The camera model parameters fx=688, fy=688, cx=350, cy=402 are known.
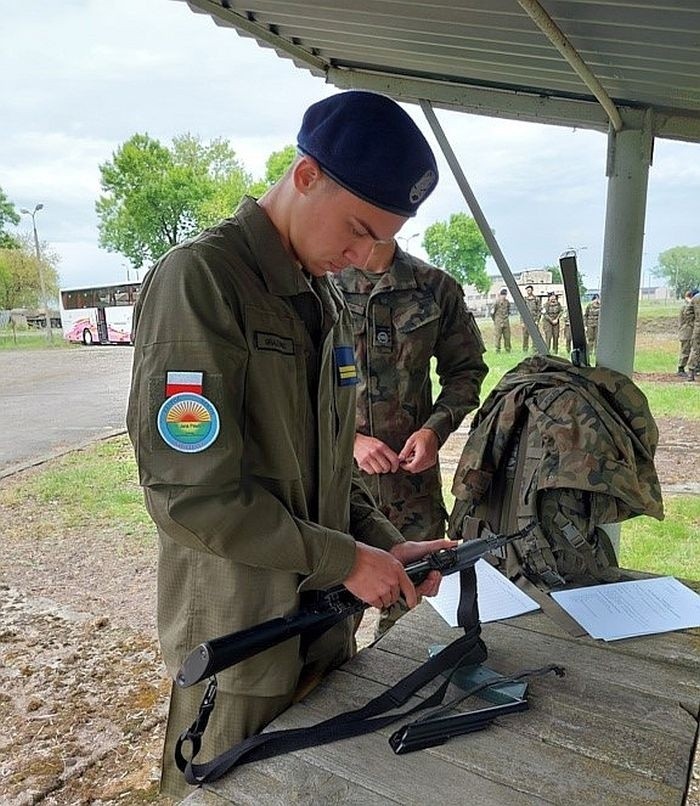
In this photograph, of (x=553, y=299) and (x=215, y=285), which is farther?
(x=553, y=299)

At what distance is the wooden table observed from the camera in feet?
2.49

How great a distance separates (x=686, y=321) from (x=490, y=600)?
9353 mm

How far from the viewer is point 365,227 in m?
0.90

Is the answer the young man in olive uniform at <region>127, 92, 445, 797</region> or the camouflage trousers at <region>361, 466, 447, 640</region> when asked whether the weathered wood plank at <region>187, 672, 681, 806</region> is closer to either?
the young man in olive uniform at <region>127, 92, 445, 797</region>

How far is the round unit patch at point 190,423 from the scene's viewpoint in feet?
2.58

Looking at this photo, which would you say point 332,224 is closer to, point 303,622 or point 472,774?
point 303,622

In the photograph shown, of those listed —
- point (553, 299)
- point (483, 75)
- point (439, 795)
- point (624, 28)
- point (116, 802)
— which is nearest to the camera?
point (439, 795)

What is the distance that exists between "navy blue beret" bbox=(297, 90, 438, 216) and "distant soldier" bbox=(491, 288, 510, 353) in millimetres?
10797

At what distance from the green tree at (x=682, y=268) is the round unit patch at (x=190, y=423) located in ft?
26.1

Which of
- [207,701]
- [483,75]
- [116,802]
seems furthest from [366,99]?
[116,802]

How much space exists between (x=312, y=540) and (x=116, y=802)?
5.27ft

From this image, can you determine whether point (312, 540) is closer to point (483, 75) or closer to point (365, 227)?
point (365, 227)

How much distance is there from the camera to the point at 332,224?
0.91 meters

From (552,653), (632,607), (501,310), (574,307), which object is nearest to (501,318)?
(501,310)
